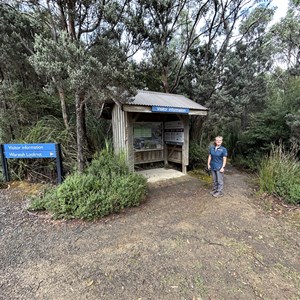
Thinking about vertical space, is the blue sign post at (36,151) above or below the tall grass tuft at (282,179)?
above

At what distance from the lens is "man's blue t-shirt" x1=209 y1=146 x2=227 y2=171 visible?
4051 mm

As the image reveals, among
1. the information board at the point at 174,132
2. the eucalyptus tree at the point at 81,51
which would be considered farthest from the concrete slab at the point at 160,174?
the eucalyptus tree at the point at 81,51

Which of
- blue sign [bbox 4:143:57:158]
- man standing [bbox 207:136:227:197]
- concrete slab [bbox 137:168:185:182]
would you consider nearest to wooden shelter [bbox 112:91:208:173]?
concrete slab [bbox 137:168:185:182]

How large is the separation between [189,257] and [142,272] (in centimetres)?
66

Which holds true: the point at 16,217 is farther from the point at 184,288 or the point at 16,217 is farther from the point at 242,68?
the point at 242,68

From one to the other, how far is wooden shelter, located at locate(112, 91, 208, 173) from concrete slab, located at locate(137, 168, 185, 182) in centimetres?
38

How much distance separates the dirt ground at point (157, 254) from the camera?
182 cm

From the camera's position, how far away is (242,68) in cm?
726

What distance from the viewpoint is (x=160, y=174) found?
616cm

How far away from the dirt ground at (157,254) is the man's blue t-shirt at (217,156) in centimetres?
87

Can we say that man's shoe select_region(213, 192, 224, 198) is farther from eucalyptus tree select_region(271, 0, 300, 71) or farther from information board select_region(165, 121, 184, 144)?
eucalyptus tree select_region(271, 0, 300, 71)

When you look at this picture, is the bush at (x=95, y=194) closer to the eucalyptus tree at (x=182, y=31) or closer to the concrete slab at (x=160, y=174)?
the concrete slab at (x=160, y=174)

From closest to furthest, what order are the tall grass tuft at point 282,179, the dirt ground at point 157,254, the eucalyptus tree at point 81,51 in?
the dirt ground at point 157,254
the eucalyptus tree at point 81,51
the tall grass tuft at point 282,179

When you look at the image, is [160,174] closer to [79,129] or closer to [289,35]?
[79,129]
